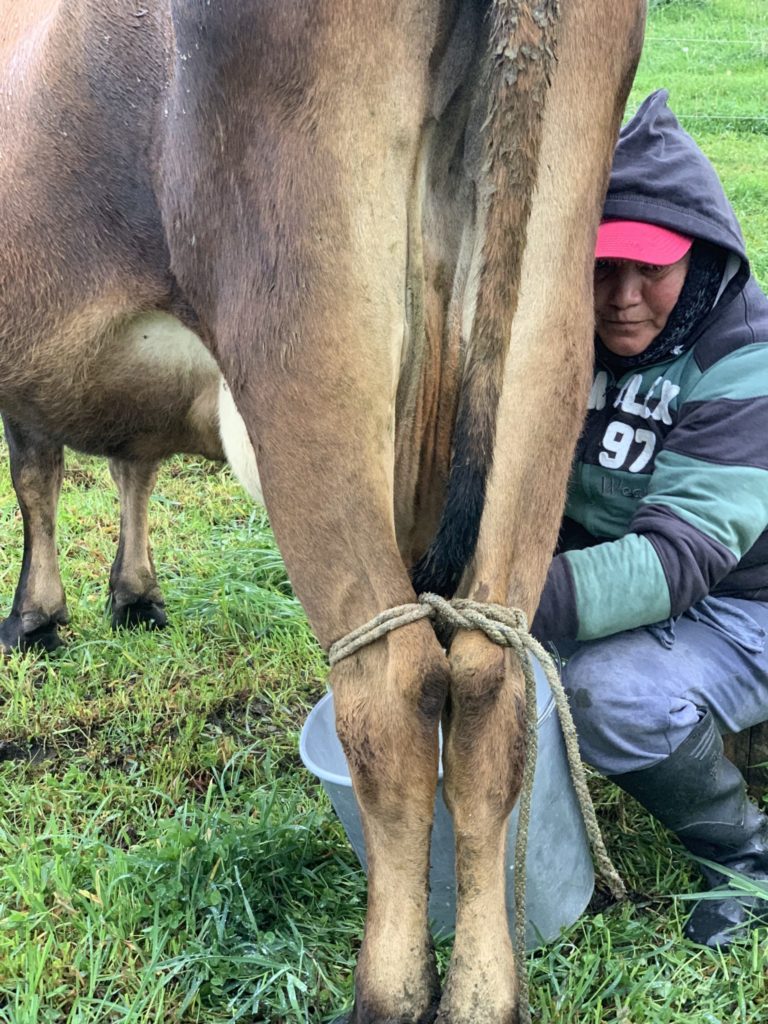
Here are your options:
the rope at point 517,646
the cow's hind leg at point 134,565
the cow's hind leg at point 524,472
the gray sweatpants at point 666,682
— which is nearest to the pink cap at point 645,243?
the cow's hind leg at point 524,472

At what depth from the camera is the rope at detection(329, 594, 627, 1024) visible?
1768 mm

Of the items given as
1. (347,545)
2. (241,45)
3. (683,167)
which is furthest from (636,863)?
(241,45)

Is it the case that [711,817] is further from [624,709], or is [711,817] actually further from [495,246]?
[495,246]

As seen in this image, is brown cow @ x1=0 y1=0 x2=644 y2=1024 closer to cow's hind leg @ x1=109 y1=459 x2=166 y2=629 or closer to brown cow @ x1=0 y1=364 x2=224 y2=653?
Answer: brown cow @ x1=0 y1=364 x2=224 y2=653

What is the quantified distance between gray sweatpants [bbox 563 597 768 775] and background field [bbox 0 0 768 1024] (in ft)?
1.28

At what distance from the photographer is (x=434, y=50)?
1691 mm

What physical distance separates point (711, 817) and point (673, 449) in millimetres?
800

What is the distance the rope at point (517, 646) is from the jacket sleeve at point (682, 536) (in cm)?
27

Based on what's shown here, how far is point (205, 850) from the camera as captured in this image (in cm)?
245

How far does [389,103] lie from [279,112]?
0.59 feet

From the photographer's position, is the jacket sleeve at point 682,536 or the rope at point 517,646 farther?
the jacket sleeve at point 682,536

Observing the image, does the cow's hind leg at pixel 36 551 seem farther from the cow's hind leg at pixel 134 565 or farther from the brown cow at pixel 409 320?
the brown cow at pixel 409 320

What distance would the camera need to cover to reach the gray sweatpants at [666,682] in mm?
2219

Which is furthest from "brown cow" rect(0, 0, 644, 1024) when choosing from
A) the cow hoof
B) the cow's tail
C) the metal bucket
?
the cow hoof
